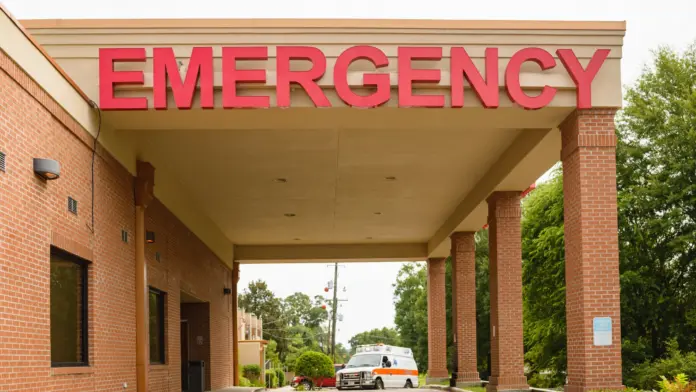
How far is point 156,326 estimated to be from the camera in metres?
21.1

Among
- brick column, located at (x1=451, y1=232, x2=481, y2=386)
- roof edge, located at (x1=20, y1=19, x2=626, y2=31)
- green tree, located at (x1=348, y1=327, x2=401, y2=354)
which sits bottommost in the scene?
green tree, located at (x1=348, y1=327, x2=401, y2=354)

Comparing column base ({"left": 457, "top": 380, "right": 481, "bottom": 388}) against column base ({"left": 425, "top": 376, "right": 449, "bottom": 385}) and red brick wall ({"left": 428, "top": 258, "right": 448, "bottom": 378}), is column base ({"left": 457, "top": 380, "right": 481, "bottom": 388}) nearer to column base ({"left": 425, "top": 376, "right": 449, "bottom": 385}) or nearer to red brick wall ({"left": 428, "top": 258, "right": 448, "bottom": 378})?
column base ({"left": 425, "top": 376, "right": 449, "bottom": 385})

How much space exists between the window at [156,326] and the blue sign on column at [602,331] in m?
9.79

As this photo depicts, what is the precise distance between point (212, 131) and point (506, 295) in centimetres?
927

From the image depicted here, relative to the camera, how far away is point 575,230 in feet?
51.3

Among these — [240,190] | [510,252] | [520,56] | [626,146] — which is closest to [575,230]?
[520,56]

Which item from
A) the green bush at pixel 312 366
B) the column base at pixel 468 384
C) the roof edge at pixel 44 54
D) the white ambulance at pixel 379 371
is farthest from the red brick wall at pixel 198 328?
the roof edge at pixel 44 54

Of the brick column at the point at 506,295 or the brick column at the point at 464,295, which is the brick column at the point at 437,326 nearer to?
the brick column at the point at 464,295

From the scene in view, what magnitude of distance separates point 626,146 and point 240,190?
1319 cm

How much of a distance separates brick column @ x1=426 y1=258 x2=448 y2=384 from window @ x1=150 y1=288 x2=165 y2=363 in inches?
669

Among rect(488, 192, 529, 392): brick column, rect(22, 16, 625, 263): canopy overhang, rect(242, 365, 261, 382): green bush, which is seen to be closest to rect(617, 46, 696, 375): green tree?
rect(488, 192, 529, 392): brick column

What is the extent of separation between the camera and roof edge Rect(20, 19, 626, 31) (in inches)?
576

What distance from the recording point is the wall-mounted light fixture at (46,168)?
12.0 meters

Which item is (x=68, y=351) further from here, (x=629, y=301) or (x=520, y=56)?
(x=629, y=301)
